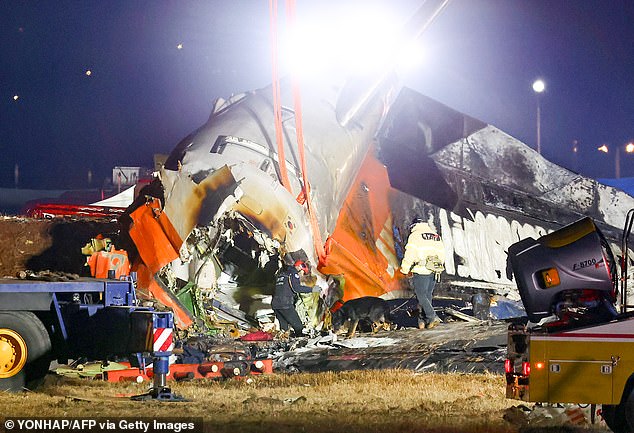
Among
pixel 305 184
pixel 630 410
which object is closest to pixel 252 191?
pixel 305 184

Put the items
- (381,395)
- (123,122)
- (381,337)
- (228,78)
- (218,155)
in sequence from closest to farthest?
(381,395)
(381,337)
(218,155)
(228,78)
(123,122)

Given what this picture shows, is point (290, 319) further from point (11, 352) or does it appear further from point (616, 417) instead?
point (616, 417)

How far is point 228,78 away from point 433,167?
96.6 feet

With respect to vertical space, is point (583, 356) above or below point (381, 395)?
above

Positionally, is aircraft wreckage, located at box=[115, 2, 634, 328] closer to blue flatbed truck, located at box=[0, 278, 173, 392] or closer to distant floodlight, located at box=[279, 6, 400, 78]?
distant floodlight, located at box=[279, 6, 400, 78]

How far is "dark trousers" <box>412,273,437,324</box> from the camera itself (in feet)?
52.4

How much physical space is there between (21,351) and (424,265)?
25.7 ft

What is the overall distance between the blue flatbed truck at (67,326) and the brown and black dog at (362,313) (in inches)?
264

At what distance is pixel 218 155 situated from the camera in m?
16.6

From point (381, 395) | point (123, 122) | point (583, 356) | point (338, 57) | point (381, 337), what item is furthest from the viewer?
point (123, 122)

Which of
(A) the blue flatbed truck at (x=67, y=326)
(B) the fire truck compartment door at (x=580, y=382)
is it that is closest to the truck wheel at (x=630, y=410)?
(B) the fire truck compartment door at (x=580, y=382)

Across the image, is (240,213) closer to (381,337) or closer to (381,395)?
(381,337)

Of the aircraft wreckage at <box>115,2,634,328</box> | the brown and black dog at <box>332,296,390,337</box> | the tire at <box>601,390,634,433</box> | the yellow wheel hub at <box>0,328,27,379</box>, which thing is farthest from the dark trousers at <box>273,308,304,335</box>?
the tire at <box>601,390,634,433</box>

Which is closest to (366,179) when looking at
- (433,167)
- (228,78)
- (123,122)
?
(433,167)
